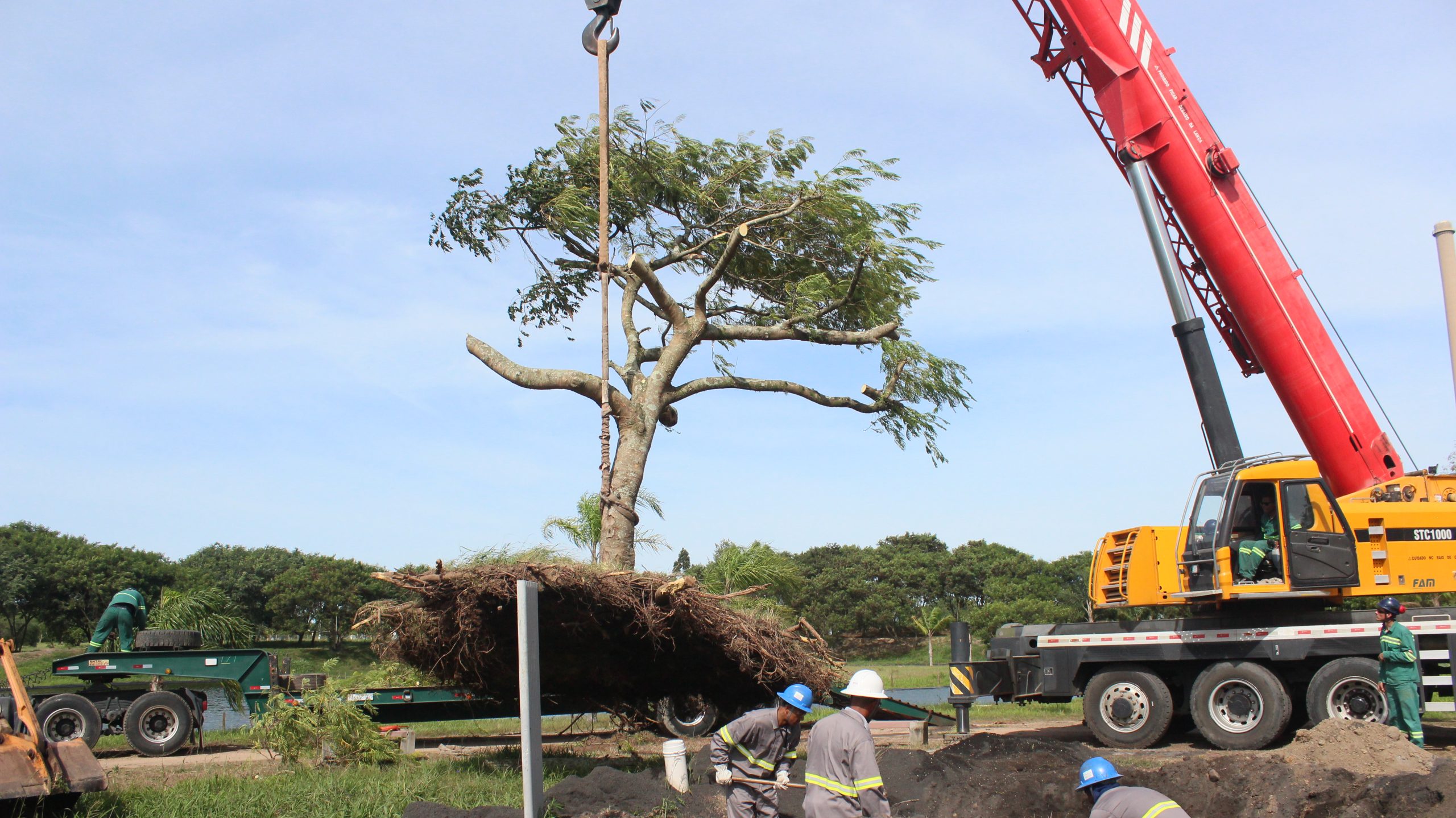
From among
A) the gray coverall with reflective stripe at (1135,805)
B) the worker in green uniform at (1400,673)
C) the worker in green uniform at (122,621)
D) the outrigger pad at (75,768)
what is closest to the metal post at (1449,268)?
the worker in green uniform at (1400,673)

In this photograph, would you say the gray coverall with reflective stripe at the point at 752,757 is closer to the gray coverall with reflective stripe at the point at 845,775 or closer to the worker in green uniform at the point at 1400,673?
the gray coverall with reflective stripe at the point at 845,775

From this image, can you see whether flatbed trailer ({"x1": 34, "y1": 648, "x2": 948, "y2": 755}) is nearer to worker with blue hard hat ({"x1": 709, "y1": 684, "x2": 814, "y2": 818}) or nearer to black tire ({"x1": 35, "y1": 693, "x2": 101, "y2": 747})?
black tire ({"x1": 35, "y1": 693, "x2": 101, "y2": 747})

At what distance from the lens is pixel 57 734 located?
13.0m

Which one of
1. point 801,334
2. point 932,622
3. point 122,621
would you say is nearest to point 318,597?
point 932,622

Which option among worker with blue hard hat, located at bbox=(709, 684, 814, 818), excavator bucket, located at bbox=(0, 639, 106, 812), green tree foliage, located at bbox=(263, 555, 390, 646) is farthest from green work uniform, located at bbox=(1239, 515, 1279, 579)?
green tree foliage, located at bbox=(263, 555, 390, 646)

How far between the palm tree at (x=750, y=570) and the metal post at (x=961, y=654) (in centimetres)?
355

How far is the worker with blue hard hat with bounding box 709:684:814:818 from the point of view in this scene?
709 centimetres

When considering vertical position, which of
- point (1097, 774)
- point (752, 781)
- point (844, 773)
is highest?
point (1097, 774)

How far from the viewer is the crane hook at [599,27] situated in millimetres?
10625

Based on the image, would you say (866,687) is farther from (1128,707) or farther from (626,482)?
(1128,707)

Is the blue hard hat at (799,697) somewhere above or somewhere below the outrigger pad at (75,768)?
above

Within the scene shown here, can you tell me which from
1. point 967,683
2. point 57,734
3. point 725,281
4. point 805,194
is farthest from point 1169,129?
point 57,734

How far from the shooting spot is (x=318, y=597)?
163 feet

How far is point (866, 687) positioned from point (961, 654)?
7695mm
